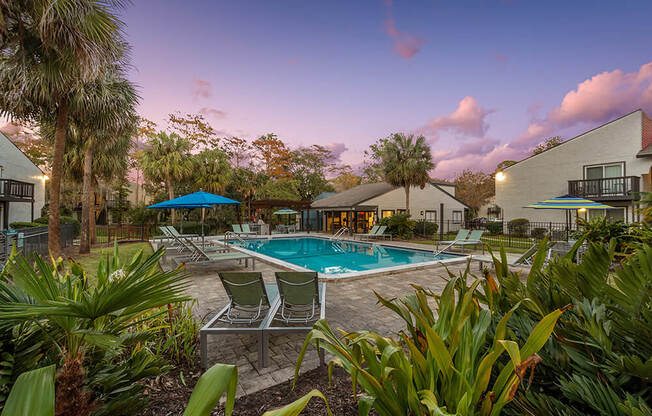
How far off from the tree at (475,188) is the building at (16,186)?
4624 cm

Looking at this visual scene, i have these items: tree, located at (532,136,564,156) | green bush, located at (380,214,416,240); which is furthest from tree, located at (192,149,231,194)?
tree, located at (532,136,564,156)

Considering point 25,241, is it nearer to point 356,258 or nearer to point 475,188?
point 356,258

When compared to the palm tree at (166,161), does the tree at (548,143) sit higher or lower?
higher

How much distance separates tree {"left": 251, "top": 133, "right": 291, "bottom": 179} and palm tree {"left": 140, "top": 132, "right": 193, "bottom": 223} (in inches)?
431

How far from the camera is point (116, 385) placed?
5.14 ft

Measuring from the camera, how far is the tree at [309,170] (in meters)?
37.1

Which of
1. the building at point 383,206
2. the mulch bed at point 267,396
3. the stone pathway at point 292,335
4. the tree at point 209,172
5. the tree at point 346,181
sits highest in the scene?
the tree at point 346,181

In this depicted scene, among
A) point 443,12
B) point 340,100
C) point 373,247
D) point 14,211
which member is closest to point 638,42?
point 443,12

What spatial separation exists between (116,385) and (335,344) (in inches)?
50.2

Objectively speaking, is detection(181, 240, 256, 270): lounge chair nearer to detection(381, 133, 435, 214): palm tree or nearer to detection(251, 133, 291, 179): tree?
detection(381, 133, 435, 214): palm tree

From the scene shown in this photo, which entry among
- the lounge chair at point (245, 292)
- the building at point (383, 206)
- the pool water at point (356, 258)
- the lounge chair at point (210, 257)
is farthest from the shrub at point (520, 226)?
the lounge chair at point (245, 292)

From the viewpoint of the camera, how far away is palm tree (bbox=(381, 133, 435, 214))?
818 inches

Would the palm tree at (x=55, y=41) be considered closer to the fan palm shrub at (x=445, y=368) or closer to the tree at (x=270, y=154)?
the fan palm shrub at (x=445, y=368)

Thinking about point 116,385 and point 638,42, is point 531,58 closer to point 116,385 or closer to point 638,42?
point 638,42
